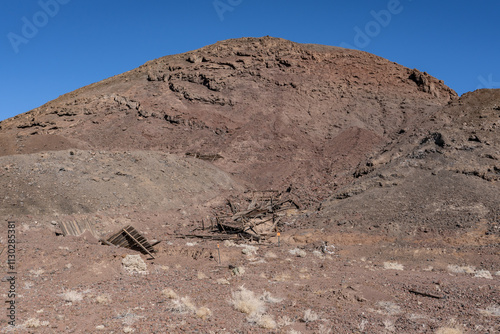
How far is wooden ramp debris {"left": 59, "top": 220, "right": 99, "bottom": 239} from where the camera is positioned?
1385cm

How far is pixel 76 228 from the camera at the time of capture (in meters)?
14.2

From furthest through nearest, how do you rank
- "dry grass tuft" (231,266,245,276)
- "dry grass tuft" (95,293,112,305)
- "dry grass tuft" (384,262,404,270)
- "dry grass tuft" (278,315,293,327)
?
"dry grass tuft" (384,262,404,270) → "dry grass tuft" (231,266,245,276) → "dry grass tuft" (95,293,112,305) → "dry grass tuft" (278,315,293,327)

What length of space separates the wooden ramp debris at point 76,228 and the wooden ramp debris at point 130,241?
164 centimetres

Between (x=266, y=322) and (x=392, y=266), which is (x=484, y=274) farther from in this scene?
(x=266, y=322)

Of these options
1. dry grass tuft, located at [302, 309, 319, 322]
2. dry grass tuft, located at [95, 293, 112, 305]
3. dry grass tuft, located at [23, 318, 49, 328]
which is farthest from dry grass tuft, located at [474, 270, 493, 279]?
dry grass tuft, located at [23, 318, 49, 328]

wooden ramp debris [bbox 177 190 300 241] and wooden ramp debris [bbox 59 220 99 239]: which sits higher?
wooden ramp debris [bbox 177 190 300 241]

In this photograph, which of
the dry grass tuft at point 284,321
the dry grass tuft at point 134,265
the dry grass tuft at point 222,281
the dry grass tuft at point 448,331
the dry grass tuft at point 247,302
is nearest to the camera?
the dry grass tuft at point 448,331

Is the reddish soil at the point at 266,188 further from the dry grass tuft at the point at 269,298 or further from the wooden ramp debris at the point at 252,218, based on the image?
the wooden ramp debris at the point at 252,218

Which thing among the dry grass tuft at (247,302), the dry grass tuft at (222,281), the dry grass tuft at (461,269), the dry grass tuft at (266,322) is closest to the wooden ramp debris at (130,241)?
the dry grass tuft at (222,281)

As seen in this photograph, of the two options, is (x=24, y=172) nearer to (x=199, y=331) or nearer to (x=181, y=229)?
(x=181, y=229)

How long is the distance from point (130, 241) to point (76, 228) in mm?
2695

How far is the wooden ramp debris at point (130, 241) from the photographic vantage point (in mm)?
12742

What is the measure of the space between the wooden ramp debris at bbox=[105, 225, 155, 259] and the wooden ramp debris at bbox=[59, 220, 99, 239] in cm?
164

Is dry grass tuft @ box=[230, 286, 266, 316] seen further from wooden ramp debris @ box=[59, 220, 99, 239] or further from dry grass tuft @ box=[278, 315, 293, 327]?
wooden ramp debris @ box=[59, 220, 99, 239]
